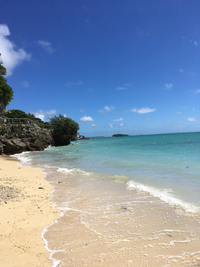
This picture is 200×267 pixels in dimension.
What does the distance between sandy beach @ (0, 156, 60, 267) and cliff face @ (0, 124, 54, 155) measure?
23492 mm

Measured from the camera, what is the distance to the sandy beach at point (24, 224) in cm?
282

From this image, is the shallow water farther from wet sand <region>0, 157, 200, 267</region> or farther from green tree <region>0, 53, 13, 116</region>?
green tree <region>0, 53, 13, 116</region>

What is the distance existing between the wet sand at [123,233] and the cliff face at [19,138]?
25.4 metres

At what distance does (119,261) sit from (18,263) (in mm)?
1734

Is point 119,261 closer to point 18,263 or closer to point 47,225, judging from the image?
point 18,263

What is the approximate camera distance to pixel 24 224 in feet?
13.1

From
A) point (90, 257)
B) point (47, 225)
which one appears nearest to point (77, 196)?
point (47, 225)

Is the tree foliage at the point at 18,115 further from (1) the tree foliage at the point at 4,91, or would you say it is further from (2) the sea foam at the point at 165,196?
(2) the sea foam at the point at 165,196

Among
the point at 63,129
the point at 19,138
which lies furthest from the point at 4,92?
the point at 63,129

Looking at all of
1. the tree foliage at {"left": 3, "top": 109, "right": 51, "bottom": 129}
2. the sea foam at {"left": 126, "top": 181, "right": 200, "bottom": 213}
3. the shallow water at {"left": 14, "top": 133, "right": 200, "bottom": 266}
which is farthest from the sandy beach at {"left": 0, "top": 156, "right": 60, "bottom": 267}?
the tree foliage at {"left": 3, "top": 109, "right": 51, "bottom": 129}

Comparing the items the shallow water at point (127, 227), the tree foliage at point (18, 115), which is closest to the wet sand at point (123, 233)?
the shallow water at point (127, 227)

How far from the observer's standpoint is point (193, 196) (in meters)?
5.75

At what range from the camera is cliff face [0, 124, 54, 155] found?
2706 centimetres

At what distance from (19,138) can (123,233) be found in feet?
110
